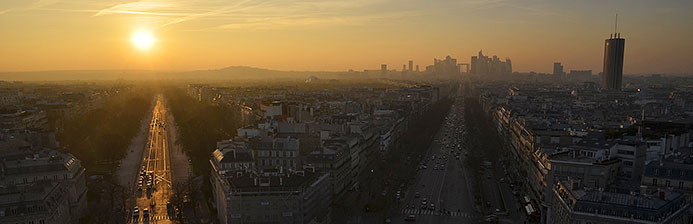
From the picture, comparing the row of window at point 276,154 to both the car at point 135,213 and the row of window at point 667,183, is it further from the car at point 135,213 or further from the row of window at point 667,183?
the row of window at point 667,183

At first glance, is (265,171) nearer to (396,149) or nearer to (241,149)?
(241,149)

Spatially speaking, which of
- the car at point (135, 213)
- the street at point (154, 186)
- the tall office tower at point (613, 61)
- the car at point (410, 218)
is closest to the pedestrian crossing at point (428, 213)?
the car at point (410, 218)

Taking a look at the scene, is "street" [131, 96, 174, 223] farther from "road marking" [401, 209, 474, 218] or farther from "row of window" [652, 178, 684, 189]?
"row of window" [652, 178, 684, 189]

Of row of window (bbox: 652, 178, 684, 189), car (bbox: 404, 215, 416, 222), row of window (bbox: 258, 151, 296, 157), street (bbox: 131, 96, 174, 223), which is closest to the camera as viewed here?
row of window (bbox: 652, 178, 684, 189)

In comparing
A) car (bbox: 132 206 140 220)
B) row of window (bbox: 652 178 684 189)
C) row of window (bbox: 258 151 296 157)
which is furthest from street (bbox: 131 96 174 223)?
row of window (bbox: 652 178 684 189)

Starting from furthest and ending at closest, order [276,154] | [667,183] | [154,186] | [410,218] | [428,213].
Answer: [154,186] → [276,154] → [428,213] → [410,218] → [667,183]

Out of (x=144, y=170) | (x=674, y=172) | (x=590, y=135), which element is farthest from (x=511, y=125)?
(x=144, y=170)

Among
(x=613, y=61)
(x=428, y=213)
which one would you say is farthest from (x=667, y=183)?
(x=613, y=61)

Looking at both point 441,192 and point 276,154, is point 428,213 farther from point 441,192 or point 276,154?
point 276,154

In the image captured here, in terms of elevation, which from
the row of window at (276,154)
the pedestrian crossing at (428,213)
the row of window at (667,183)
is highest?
the row of window at (667,183)
